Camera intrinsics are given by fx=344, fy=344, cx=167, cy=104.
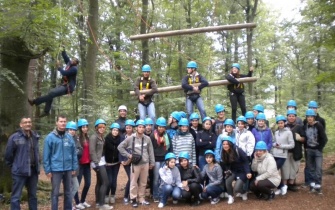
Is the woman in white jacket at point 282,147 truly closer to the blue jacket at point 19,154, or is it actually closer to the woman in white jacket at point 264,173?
the woman in white jacket at point 264,173

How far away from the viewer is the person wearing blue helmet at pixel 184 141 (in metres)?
7.79

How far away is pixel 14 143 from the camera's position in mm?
6070

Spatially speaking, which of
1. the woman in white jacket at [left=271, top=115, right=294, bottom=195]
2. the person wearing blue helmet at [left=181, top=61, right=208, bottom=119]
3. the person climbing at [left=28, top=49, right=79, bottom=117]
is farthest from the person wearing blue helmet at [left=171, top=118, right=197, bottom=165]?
the person climbing at [left=28, top=49, right=79, bottom=117]

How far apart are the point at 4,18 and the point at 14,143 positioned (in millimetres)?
2159

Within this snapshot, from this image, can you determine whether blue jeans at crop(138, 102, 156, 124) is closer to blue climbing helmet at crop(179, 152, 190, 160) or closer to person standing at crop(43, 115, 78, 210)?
blue climbing helmet at crop(179, 152, 190, 160)

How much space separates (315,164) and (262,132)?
1450 mm

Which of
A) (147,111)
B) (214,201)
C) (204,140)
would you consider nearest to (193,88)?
(147,111)

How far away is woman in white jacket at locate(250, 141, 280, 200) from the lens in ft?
24.2

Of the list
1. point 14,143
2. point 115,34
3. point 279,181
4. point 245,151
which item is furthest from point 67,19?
point 115,34

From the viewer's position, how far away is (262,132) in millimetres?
7883

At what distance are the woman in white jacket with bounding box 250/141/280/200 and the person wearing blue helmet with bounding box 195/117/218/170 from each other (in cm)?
100

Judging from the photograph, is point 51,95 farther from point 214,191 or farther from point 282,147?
point 282,147

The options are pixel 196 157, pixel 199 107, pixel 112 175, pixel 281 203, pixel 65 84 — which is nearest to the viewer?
pixel 281 203

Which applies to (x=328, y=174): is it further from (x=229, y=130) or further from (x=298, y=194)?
(x=229, y=130)
